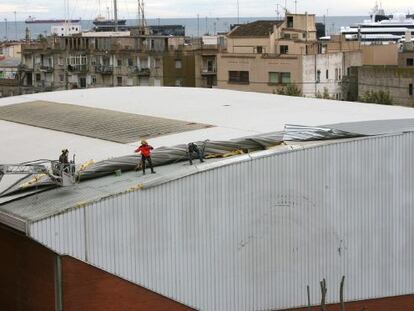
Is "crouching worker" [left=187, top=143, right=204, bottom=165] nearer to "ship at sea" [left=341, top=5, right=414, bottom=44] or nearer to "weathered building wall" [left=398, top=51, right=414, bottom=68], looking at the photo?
"weathered building wall" [left=398, top=51, right=414, bottom=68]

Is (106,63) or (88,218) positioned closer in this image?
(88,218)

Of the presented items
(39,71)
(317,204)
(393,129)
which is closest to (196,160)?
(317,204)

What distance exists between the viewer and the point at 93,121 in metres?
24.7

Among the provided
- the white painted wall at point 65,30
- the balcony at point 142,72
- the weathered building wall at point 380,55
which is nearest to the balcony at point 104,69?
the balcony at point 142,72

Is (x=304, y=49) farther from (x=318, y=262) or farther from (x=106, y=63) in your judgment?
(x=318, y=262)

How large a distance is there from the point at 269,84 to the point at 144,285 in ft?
123

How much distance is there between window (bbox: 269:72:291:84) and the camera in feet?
174

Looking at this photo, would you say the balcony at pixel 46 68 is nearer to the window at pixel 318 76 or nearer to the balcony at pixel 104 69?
the balcony at pixel 104 69

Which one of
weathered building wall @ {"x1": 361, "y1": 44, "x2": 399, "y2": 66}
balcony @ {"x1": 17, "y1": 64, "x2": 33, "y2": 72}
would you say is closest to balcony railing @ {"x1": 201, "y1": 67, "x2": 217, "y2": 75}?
weathered building wall @ {"x1": 361, "y1": 44, "x2": 399, "y2": 66}

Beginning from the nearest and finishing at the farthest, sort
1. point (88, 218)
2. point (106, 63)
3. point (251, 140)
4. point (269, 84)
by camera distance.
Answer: point (88, 218) < point (251, 140) < point (269, 84) < point (106, 63)

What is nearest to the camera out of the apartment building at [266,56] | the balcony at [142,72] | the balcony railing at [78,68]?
the apartment building at [266,56]

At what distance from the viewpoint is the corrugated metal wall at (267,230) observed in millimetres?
16203

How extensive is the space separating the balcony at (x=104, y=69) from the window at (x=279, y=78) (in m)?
12.6

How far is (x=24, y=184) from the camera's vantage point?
56.5 feet
